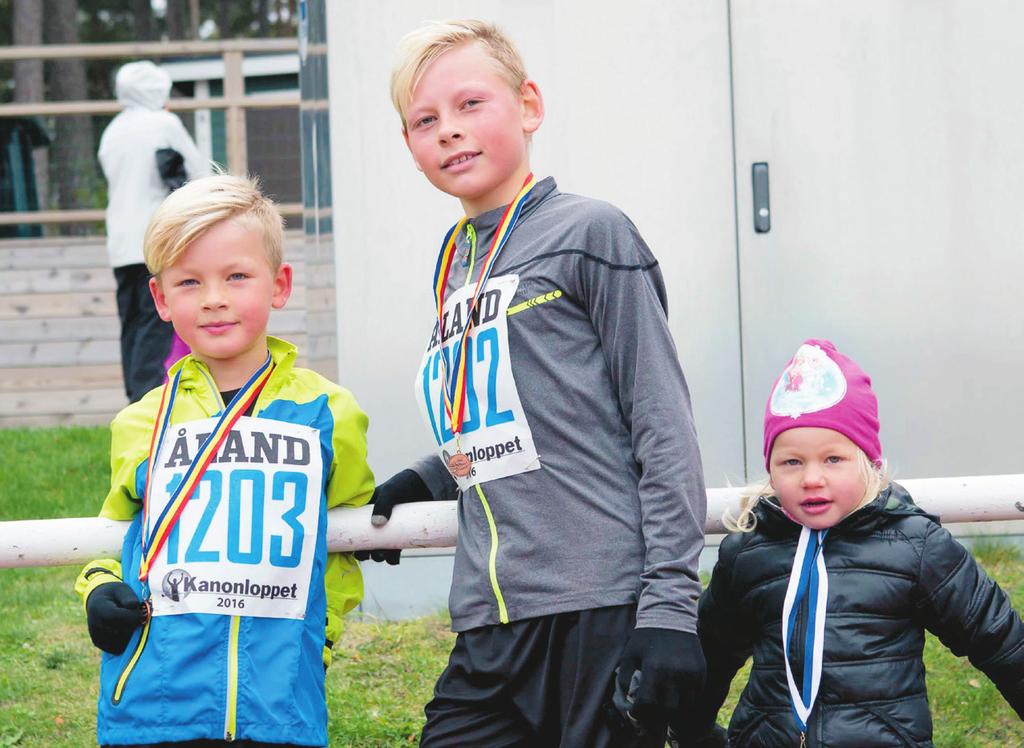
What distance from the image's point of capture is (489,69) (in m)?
2.73

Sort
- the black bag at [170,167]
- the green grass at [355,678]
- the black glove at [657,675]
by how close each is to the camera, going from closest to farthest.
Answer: the black glove at [657,675] → the green grass at [355,678] → the black bag at [170,167]

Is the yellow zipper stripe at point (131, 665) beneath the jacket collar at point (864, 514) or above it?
beneath

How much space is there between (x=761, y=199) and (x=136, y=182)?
4.27 meters

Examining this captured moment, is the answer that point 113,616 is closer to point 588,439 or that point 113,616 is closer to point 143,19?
point 588,439

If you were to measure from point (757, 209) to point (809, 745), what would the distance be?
314cm

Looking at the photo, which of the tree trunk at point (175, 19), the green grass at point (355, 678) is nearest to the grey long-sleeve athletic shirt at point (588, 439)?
the green grass at point (355, 678)

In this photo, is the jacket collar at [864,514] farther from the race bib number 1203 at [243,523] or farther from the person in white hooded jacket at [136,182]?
the person in white hooded jacket at [136,182]

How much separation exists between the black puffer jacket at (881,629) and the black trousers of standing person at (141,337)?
18.9 ft

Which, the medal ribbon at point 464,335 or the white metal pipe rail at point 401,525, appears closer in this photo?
the medal ribbon at point 464,335

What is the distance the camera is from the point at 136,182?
860cm

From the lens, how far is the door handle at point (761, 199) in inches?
218

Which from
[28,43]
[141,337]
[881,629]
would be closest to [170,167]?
[141,337]

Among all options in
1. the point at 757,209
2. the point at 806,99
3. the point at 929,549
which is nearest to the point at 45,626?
the point at 757,209

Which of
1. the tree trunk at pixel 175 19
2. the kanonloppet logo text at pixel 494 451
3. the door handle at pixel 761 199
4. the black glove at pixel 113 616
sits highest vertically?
the tree trunk at pixel 175 19
